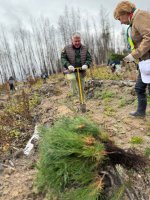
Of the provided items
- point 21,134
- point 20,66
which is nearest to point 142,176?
point 21,134

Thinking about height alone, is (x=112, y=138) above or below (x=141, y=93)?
below

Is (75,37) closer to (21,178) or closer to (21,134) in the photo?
(21,134)

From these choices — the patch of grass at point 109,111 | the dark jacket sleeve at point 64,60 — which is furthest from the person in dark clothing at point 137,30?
the dark jacket sleeve at point 64,60

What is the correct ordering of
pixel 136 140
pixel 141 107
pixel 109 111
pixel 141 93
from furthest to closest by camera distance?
pixel 109 111 → pixel 141 107 → pixel 141 93 → pixel 136 140

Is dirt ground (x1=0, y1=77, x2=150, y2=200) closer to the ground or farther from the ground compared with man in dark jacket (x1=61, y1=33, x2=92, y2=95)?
closer to the ground

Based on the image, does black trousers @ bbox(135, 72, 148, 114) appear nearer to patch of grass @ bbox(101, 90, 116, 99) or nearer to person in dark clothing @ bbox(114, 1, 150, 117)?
person in dark clothing @ bbox(114, 1, 150, 117)

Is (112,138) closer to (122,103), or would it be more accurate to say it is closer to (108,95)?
(122,103)

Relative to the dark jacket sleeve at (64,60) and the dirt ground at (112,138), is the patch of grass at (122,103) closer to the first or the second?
the dirt ground at (112,138)

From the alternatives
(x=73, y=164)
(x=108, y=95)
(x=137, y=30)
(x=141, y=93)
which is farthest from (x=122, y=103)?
(x=73, y=164)

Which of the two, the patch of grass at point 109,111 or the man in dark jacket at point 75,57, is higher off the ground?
the man in dark jacket at point 75,57

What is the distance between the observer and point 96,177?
8.11 ft

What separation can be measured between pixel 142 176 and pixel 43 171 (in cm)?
A: 93

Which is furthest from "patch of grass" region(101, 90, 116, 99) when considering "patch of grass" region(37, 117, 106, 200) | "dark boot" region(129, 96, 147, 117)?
"patch of grass" region(37, 117, 106, 200)

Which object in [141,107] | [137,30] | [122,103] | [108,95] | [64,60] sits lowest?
[108,95]
